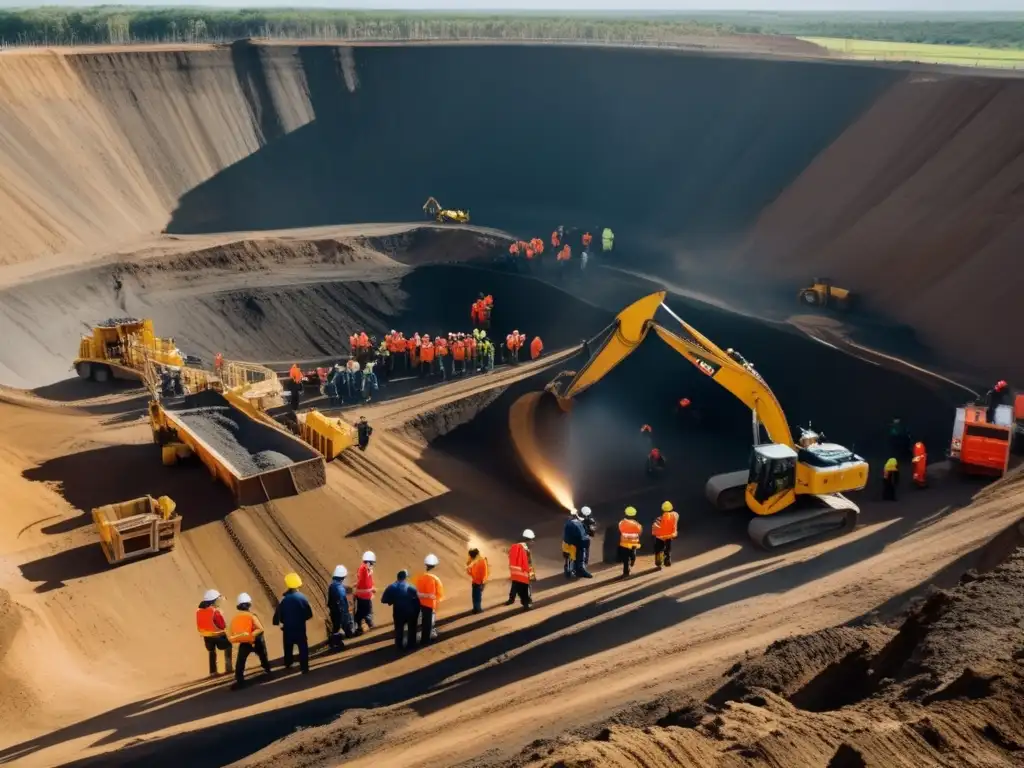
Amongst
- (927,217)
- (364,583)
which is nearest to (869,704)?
Result: (364,583)

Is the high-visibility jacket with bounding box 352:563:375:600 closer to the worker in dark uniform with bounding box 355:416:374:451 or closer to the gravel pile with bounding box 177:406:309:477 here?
the gravel pile with bounding box 177:406:309:477

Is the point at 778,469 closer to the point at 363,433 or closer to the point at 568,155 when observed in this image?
the point at 363,433

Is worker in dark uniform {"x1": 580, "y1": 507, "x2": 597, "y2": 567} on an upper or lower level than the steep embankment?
lower

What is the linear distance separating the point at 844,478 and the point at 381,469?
8.05 meters

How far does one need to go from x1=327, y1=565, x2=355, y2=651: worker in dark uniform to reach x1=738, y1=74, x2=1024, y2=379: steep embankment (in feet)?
57.7

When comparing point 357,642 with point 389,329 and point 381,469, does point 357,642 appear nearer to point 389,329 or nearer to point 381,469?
point 381,469

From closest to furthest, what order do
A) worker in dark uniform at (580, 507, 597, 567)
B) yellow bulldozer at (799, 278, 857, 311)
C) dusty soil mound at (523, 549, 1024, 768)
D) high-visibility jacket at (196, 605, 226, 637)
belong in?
dusty soil mound at (523, 549, 1024, 768), high-visibility jacket at (196, 605, 226, 637), worker in dark uniform at (580, 507, 597, 567), yellow bulldozer at (799, 278, 857, 311)

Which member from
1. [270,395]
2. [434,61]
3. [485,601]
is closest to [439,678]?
[485,601]

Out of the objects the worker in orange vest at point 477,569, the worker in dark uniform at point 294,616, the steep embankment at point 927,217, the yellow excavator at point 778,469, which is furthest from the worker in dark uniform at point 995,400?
the worker in dark uniform at point 294,616

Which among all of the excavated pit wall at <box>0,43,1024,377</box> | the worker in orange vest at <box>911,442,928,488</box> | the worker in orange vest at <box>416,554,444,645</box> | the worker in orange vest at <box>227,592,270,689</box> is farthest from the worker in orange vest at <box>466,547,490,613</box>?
the excavated pit wall at <box>0,43,1024,377</box>

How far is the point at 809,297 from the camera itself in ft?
93.9

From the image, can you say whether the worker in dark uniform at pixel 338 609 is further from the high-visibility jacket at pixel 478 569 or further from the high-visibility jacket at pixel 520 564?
the high-visibility jacket at pixel 520 564

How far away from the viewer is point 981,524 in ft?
47.8

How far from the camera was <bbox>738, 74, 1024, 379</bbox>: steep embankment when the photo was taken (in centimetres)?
2502
